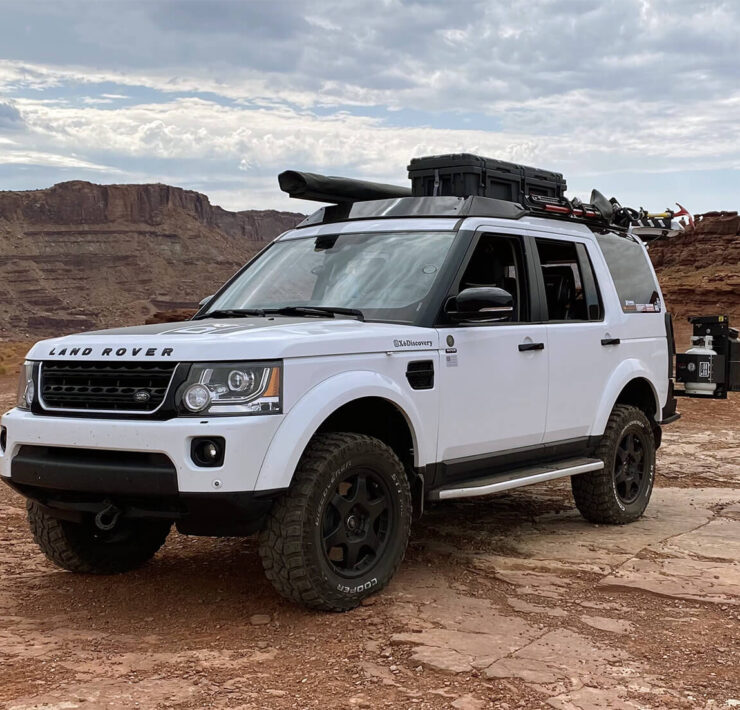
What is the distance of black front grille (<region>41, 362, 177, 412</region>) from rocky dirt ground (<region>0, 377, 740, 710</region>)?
1049mm

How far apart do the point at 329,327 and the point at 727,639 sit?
2367 mm

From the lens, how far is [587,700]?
3822mm

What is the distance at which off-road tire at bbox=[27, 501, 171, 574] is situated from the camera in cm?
553

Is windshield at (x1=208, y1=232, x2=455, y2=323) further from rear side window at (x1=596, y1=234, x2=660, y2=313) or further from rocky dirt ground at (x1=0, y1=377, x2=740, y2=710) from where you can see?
rear side window at (x1=596, y1=234, x2=660, y2=313)

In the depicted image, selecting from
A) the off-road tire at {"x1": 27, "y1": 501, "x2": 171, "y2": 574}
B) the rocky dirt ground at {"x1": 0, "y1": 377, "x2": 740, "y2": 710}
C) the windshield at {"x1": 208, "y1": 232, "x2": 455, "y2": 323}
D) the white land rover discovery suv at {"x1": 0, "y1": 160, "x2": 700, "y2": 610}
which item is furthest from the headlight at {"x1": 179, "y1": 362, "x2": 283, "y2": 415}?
the off-road tire at {"x1": 27, "y1": 501, "x2": 171, "y2": 574}

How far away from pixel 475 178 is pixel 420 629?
3196mm

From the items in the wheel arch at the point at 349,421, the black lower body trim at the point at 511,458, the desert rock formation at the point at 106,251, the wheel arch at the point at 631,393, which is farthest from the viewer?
the desert rock formation at the point at 106,251

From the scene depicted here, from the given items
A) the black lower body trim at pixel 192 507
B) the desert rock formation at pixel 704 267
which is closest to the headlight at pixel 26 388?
the black lower body trim at pixel 192 507

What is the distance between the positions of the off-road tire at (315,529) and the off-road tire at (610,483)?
97.6 inches

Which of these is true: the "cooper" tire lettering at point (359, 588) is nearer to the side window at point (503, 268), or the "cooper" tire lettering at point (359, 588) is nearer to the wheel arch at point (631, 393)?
the side window at point (503, 268)

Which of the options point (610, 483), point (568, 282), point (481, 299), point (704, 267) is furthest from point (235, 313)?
point (704, 267)

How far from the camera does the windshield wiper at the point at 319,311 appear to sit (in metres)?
5.55

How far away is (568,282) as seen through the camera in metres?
6.94

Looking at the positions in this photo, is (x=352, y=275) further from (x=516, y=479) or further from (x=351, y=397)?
(x=516, y=479)
